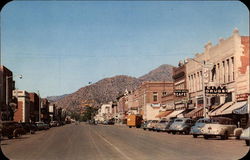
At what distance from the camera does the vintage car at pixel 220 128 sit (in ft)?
105

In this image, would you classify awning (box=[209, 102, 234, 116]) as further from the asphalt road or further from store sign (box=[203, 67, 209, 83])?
the asphalt road

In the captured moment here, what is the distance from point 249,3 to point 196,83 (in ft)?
151

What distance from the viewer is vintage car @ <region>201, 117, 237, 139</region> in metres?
31.9

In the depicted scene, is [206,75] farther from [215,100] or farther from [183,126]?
[183,126]

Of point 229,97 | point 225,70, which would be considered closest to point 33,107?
point 225,70

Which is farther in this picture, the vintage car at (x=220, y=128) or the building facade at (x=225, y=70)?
the building facade at (x=225, y=70)

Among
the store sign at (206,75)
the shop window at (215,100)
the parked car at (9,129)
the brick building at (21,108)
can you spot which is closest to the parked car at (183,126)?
the shop window at (215,100)

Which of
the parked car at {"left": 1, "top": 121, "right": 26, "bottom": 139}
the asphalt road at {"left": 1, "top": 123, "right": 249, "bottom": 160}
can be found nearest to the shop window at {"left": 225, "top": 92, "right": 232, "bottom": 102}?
the asphalt road at {"left": 1, "top": 123, "right": 249, "bottom": 160}

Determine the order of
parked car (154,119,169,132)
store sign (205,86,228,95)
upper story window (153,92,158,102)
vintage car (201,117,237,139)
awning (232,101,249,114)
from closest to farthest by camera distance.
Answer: vintage car (201,117,237,139), awning (232,101,249,114), store sign (205,86,228,95), parked car (154,119,169,132), upper story window (153,92,158,102)

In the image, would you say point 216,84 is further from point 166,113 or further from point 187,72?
point 166,113

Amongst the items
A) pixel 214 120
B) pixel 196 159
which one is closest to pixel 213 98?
pixel 214 120

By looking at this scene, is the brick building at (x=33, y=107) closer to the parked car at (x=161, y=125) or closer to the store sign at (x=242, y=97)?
the parked car at (x=161, y=125)

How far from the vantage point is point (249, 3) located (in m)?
16.2

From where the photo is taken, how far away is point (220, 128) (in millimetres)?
31906
